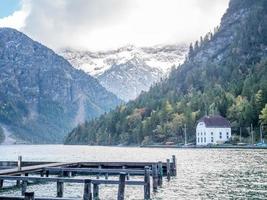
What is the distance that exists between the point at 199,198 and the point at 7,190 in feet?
95.7

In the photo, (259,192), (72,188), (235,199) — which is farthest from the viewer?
(72,188)

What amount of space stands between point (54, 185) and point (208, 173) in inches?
1054

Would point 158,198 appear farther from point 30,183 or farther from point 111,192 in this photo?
point 30,183

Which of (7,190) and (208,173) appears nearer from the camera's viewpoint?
(7,190)

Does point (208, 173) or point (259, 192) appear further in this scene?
point (208, 173)

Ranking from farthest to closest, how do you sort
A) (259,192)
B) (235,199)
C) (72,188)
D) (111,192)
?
(72,188)
(111,192)
(259,192)
(235,199)

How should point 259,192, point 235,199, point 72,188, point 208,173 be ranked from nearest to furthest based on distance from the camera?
1. point 235,199
2. point 259,192
3. point 72,188
4. point 208,173

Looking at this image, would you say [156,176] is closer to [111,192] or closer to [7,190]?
[111,192]

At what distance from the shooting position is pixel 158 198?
191ft

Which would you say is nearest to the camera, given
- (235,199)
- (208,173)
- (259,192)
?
(235,199)

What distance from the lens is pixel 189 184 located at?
69.8 metres

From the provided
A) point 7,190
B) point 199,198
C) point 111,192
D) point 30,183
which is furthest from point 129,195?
point 30,183

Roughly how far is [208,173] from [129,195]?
A: 2633cm

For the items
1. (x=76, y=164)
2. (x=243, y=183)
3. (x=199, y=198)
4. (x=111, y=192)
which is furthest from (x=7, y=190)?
(x=243, y=183)
